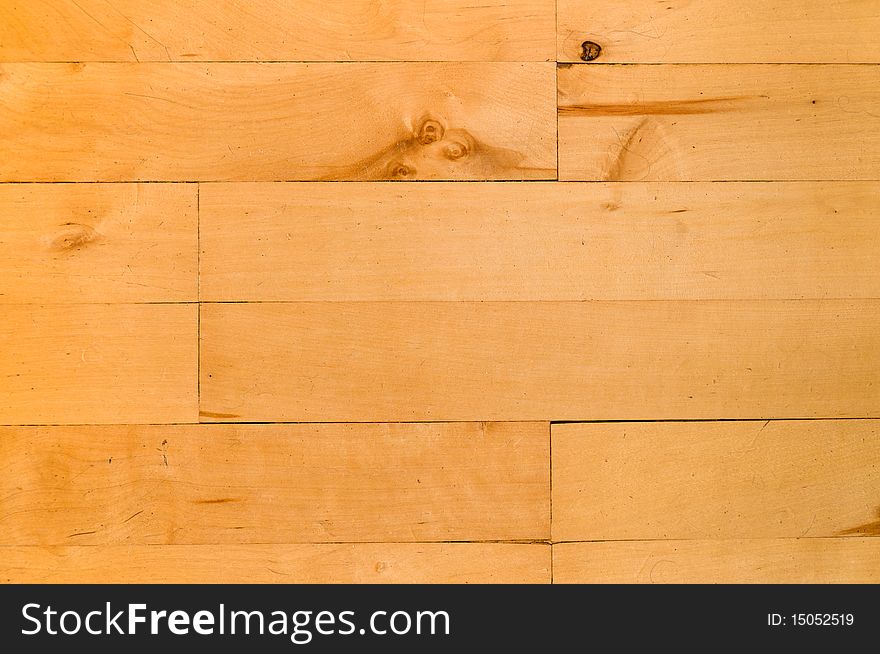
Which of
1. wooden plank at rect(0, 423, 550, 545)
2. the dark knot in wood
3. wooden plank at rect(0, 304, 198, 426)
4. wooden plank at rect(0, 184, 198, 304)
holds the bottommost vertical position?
wooden plank at rect(0, 423, 550, 545)

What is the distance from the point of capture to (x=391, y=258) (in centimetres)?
91

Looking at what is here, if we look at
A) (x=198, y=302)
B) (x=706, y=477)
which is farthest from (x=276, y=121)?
(x=706, y=477)

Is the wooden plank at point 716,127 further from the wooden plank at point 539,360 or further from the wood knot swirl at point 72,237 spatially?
the wood knot swirl at point 72,237

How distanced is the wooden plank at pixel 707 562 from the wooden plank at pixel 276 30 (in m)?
0.65

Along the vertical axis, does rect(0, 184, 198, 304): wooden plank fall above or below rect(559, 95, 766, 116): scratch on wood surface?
below

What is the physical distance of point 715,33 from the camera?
0.91m

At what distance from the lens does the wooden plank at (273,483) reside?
2.95 ft

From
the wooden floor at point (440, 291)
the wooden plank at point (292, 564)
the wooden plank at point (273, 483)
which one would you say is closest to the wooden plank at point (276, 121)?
the wooden floor at point (440, 291)

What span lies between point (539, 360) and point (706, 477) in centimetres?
27

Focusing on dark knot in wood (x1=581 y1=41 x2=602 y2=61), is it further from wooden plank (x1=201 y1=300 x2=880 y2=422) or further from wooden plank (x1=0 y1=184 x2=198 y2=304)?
wooden plank (x1=0 y1=184 x2=198 y2=304)

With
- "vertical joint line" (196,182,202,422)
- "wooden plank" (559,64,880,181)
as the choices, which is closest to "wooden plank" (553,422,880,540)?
"wooden plank" (559,64,880,181)

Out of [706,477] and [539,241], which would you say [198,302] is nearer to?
[539,241]

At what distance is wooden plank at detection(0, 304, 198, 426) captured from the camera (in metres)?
0.90

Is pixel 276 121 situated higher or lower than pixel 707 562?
higher
